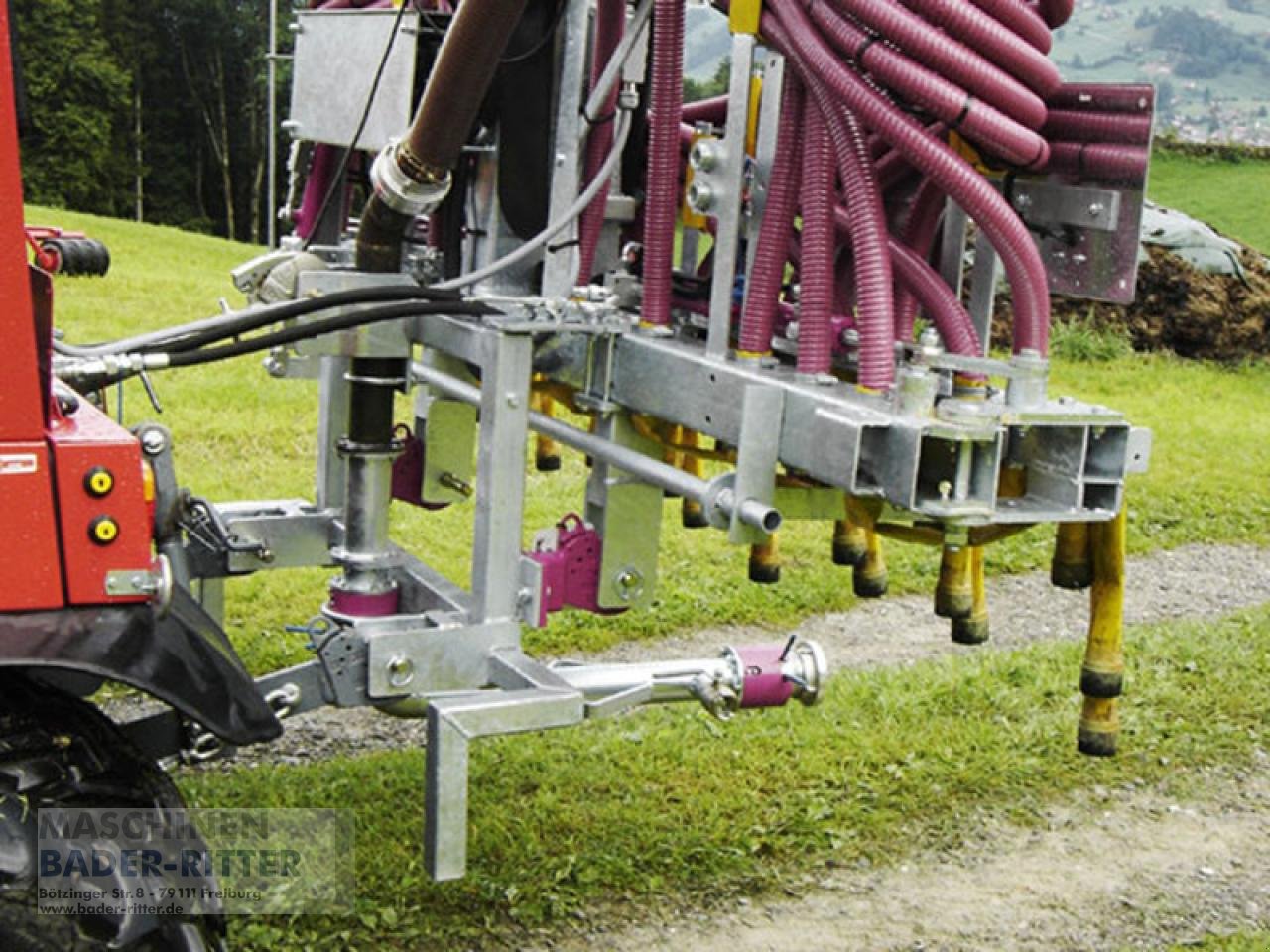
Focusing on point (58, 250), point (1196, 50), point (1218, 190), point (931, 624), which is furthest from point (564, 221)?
point (1196, 50)

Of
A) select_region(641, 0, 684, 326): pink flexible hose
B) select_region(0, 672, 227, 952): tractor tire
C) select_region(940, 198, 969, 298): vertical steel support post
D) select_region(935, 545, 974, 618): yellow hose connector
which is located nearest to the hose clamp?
select_region(641, 0, 684, 326): pink flexible hose

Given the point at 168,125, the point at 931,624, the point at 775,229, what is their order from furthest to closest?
the point at 168,125 → the point at 931,624 → the point at 775,229

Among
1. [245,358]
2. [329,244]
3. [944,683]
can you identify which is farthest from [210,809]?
[245,358]

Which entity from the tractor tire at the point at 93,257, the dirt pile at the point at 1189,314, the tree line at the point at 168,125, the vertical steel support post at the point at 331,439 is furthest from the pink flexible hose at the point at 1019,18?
the tree line at the point at 168,125

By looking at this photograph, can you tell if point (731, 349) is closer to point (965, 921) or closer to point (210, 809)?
point (965, 921)

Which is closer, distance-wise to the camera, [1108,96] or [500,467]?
[1108,96]

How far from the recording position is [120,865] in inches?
102

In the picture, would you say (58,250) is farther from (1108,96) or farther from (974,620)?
(974,620)

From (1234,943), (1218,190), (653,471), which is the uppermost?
(1218,190)

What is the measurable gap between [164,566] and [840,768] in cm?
303

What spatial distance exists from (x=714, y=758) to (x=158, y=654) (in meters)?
2.83

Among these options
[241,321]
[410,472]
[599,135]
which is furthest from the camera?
[410,472]

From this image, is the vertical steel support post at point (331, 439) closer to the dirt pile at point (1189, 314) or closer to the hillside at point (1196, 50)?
the dirt pile at point (1189, 314)

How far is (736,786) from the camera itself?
509 centimetres
